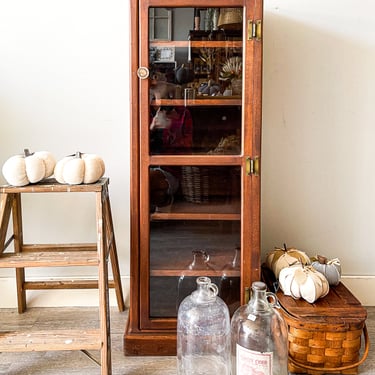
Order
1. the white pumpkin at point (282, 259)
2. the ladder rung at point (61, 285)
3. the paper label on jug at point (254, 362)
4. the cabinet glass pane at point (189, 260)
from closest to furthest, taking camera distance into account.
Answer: the paper label on jug at point (254, 362), the cabinet glass pane at point (189, 260), the white pumpkin at point (282, 259), the ladder rung at point (61, 285)

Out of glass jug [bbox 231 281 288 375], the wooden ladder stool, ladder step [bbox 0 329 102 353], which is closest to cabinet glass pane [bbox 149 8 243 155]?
the wooden ladder stool

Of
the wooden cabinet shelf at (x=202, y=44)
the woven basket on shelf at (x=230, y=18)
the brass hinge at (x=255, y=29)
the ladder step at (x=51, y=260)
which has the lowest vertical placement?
the ladder step at (x=51, y=260)

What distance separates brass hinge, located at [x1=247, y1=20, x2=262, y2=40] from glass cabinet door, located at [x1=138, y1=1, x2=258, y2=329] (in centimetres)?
4

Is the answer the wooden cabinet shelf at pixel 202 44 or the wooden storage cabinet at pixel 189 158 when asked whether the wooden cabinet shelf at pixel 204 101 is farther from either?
the wooden cabinet shelf at pixel 202 44

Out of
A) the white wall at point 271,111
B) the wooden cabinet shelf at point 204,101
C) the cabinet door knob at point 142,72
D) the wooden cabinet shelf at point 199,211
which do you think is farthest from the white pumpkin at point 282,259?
the cabinet door knob at point 142,72

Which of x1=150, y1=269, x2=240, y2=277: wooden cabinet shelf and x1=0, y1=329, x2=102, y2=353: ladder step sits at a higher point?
x1=150, y1=269, x2=240, y2=277: wooden cabinet shelf

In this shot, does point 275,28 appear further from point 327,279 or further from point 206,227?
point 327,279

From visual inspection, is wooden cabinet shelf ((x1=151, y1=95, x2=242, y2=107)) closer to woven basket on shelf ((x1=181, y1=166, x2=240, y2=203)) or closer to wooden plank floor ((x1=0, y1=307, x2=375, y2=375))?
woven basket on shelf ((x1=181, y1=166, x2=240, y2=203))

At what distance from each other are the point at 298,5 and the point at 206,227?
1099mm

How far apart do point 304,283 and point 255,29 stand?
0.95 meters

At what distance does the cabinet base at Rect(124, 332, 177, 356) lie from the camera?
1.56 m

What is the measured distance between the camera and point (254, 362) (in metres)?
1.27

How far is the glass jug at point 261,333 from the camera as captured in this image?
4.30ft

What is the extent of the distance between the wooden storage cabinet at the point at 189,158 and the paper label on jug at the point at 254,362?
294 millimetres
